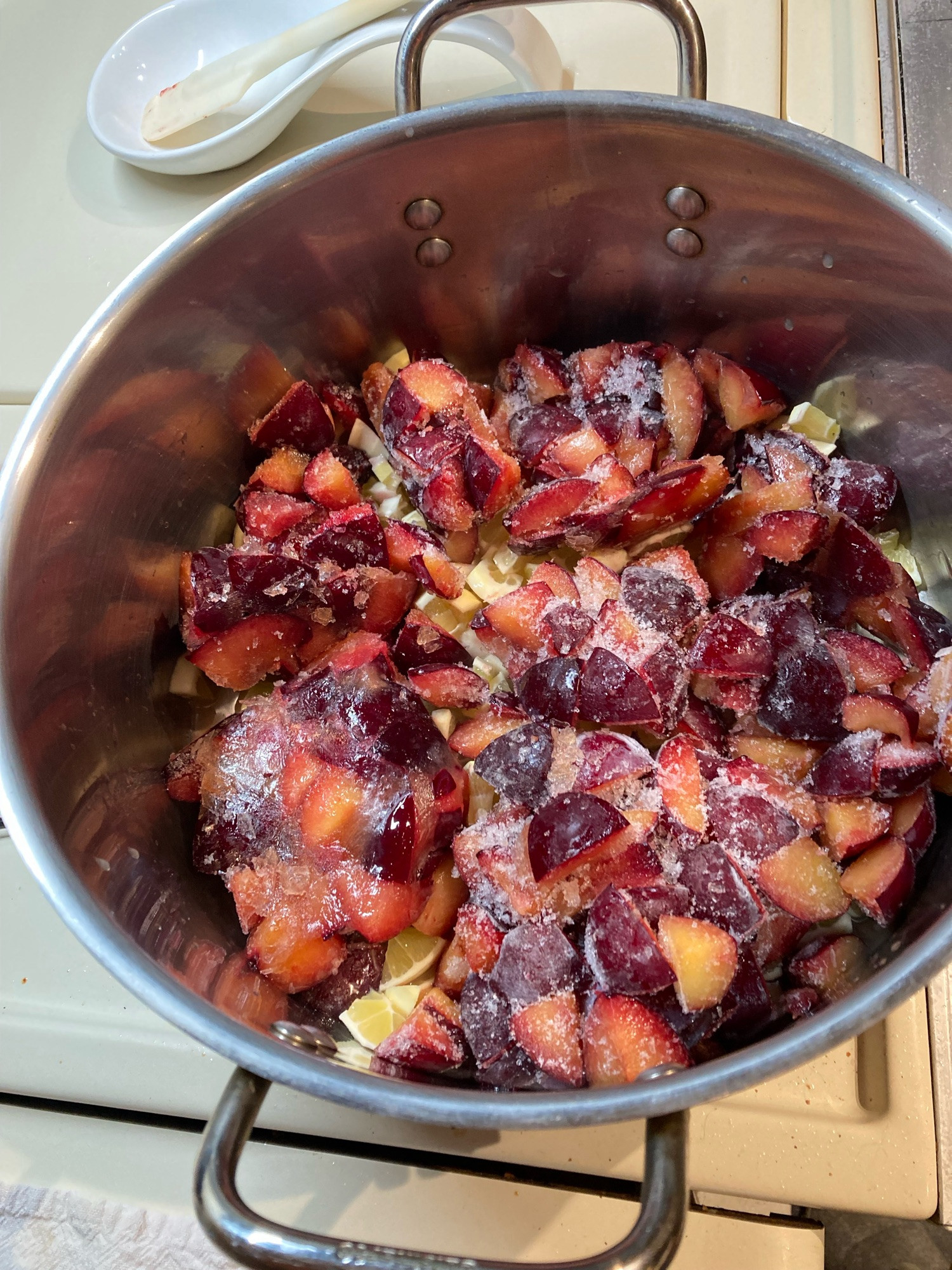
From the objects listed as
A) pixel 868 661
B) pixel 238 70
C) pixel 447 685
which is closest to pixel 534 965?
pixel 447 685

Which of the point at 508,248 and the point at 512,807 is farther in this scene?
the point at 508,248

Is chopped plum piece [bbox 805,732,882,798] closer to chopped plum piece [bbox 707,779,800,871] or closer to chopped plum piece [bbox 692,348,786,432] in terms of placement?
chopped plum piece [bbox 707,779,800,871]

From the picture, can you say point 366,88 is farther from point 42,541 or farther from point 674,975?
point 674,975

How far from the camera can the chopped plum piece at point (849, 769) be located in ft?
2.29

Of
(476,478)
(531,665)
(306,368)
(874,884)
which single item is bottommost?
(874,884)

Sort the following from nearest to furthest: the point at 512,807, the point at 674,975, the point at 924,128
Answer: the point at 674,975 < the point at 512,807 < the point at 924,128

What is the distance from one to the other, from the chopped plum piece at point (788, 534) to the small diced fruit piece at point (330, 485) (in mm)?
417

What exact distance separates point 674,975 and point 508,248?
72cm

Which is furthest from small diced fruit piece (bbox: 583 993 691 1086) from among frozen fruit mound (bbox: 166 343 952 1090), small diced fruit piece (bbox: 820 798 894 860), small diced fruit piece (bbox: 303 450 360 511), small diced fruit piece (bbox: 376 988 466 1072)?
small diced fruit piece (bbox: 303 450 360 511)

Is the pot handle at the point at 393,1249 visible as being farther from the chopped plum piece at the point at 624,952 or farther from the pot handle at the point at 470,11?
the pot handle at the point at 470,11

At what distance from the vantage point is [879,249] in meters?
0.75

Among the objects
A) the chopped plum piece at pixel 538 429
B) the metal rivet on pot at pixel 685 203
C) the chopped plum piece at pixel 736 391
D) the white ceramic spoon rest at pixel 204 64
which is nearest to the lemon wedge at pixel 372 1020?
the chopped plum piece at pixel 538 429

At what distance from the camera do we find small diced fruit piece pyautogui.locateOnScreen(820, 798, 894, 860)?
0.70 metres

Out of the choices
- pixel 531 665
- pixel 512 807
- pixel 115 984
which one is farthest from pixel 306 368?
pixel 115 984
